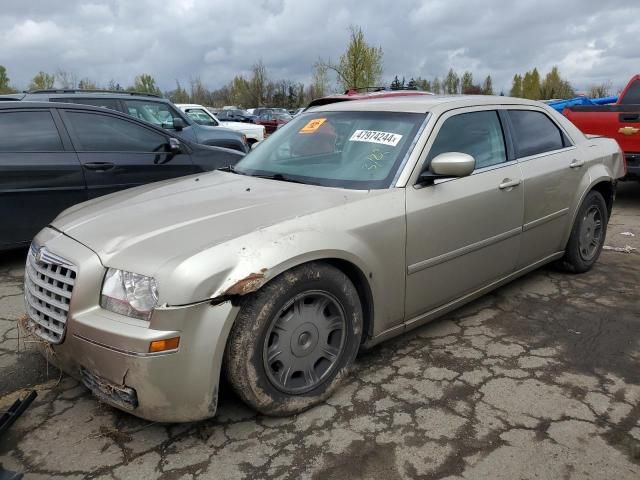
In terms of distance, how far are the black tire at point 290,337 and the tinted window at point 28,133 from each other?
11.7ft

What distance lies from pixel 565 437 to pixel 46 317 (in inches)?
99.5

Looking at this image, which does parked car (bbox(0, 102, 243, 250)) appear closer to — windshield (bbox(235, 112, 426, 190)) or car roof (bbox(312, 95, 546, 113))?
windshield (bbox(235, 112, 426, 190))

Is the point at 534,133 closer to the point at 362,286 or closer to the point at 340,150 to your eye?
the point at 340,150

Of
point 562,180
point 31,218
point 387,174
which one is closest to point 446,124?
point 387,174

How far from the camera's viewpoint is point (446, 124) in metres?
3.40

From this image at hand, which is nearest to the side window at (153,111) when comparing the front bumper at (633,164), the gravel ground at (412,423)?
the gravel ground at (412,423)

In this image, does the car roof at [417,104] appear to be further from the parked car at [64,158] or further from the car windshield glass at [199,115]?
the car windshield glass at [199,115]

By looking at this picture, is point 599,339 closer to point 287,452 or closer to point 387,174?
point 387,174

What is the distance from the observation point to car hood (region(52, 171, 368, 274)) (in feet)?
7.75

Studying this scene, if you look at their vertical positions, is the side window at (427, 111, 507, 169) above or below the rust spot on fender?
above

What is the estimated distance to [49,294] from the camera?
2.53m

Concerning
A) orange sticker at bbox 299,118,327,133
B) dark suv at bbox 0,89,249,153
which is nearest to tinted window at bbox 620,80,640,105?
dark suv at bbox 0,89,249,153

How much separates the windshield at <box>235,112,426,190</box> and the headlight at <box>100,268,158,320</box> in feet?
4.15

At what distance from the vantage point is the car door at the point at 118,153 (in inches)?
203
